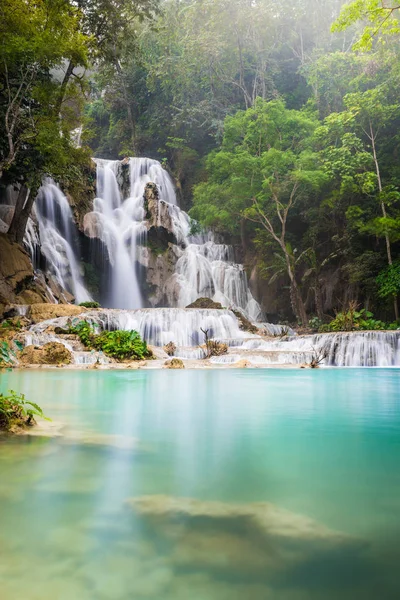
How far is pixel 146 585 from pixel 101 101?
38.7 m

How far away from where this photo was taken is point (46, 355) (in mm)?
10062

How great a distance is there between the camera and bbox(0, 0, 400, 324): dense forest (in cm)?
1337

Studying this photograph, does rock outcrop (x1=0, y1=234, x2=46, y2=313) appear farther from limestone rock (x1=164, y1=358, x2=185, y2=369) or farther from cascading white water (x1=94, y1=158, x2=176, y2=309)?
limestone rock (x1=164, y1=358, x2=185, y2=369)

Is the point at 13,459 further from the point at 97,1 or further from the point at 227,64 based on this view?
the point at 227,64

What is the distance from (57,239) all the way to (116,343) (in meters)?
11.0

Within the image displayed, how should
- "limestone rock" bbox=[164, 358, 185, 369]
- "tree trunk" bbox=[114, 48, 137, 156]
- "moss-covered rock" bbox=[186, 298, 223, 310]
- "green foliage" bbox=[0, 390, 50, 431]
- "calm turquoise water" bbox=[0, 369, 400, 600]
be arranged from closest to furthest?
"calm turquoise water" bbox=[0, 369, 400, 600]
"green foliage" bbox=[0, 390, 50, 431]
"limestone rock" bbox=[164, 358, 185, 369]
"moss-covered rock" bbox=[186, 298, 223, 310]
"tree trunk" bbox=[114, 48, 137, 156]

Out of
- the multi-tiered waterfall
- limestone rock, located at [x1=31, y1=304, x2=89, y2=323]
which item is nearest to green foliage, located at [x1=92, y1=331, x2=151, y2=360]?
limestone rock, located at [x1=31, y1=304, x2=89, y2=323]

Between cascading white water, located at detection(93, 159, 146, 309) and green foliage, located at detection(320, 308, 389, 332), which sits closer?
green foliage, located at detection(320, 308, 389, 332)

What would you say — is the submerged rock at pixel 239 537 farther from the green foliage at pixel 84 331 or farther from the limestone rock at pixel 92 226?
the limestone rock at pixel 92 226

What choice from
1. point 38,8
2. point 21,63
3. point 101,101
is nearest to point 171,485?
point 21,63

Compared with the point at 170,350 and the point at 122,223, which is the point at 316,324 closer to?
the point at 170,350

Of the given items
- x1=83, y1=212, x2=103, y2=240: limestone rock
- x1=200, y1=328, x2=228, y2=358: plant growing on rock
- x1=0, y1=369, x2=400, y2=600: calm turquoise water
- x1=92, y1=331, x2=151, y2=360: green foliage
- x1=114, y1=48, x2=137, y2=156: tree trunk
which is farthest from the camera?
x1=114, y1=48, x2=137, y2=156: tree trunk

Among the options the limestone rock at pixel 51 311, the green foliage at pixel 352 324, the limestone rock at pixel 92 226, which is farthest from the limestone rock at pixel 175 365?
the limestone rock at pixel 92 226

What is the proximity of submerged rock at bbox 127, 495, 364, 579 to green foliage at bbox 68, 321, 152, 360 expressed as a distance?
990 cm
